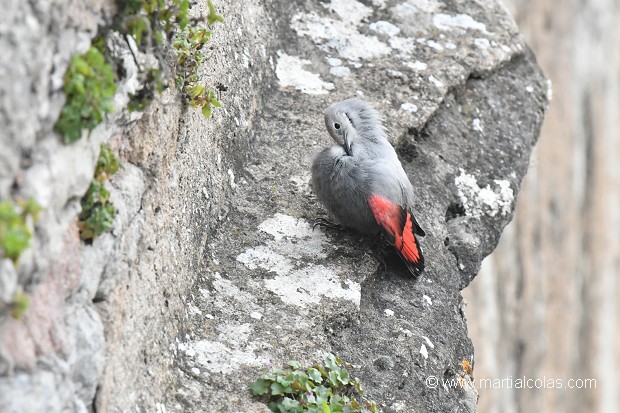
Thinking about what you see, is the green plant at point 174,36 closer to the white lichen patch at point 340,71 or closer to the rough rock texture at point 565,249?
the white lichen patch at point 340,71

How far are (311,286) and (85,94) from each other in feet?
4.20

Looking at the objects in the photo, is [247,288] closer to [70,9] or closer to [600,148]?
[70,9]

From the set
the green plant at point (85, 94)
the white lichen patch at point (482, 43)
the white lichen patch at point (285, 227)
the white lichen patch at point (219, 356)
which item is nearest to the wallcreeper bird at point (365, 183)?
the white lichen patch at point (285, 227)

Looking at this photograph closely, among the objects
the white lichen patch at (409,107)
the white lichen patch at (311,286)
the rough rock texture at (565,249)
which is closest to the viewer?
the white lichen patch at (311,286)

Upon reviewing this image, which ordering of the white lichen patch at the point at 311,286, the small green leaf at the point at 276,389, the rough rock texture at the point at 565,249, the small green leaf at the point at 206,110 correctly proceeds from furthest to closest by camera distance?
the rough rock texture at the point at 565,249
the white lichen patch at the point at 311,286
the small green leaf at the point at 206,110
the small green leaf at the point at 276,389

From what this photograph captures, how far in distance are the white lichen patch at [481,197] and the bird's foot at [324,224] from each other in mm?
668

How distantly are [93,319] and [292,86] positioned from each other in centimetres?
195

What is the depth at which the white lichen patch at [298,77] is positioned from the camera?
359 cm

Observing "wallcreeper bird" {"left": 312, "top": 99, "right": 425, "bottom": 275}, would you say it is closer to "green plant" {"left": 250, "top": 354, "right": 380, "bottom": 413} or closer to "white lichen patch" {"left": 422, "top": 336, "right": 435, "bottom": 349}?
"white lichen patch" {"left": 422, "top": 336, "right": 435, "bottom": 349}

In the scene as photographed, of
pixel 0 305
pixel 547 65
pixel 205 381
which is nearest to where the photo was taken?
pixel 0 305

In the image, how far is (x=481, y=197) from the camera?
3555mm

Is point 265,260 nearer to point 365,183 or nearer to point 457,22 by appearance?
point 365,183

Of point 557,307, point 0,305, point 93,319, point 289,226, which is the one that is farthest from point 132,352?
point 557,307

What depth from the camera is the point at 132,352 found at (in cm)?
205
